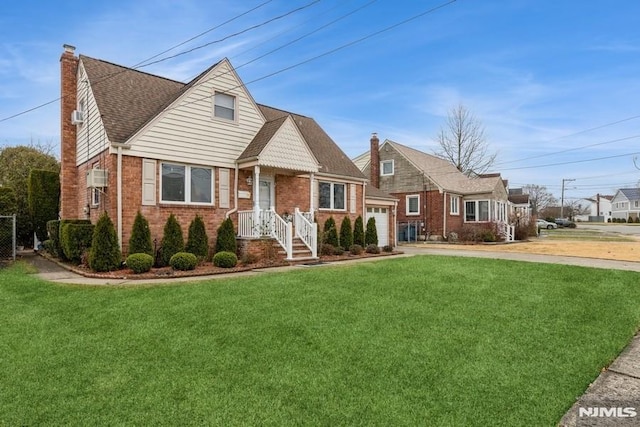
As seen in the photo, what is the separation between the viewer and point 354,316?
6.12 metres

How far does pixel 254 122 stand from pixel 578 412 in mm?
13510

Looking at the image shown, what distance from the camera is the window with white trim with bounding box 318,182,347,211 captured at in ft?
58.2

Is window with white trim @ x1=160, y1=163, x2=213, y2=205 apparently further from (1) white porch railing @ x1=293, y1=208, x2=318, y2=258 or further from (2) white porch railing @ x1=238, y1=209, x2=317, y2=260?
(1) white porch railing @ x1=293, y1=208, x2=318, y2=258

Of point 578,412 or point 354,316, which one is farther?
point 354,316

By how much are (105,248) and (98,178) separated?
240 cm

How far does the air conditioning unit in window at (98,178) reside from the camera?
1146cm

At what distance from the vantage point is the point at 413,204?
29.4 m

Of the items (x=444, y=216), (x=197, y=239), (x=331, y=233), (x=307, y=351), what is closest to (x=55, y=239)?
(x=197, y=239)

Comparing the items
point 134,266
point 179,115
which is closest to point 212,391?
point 134,266

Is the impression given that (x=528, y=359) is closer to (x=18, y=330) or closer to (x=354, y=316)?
(x=354, y=316)

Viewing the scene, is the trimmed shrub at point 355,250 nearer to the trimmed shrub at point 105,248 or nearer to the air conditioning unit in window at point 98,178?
the trimmed shrub at point 105,248

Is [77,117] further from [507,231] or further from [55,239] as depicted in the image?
[507,231]

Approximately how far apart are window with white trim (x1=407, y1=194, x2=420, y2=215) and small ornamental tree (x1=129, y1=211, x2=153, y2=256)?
21560 mm

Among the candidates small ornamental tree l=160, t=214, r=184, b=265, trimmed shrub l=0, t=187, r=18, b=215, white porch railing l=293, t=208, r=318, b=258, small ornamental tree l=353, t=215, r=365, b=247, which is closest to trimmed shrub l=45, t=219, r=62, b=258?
trimmed shrub l=0, t=187, r=18, b=215
